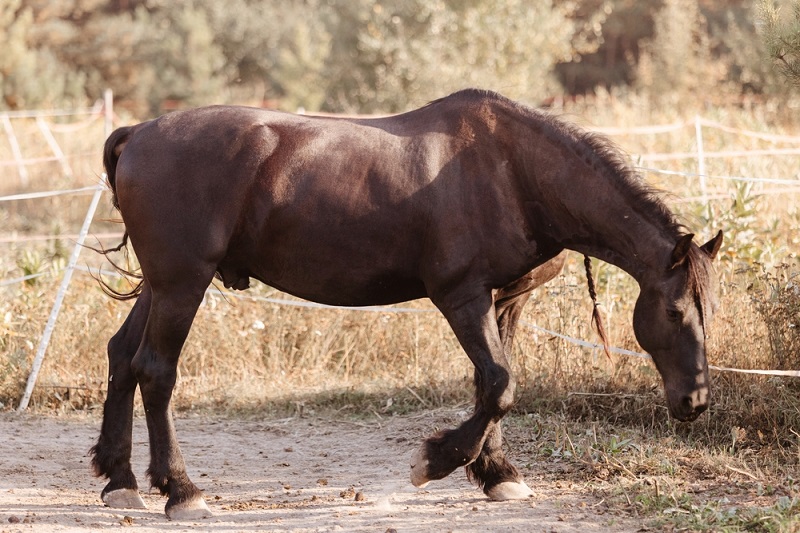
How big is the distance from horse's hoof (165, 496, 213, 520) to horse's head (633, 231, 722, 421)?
238cm

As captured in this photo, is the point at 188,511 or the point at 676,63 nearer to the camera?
the point at 188,511

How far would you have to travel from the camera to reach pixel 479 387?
15.2 ft

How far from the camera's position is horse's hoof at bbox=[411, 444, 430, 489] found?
4.62 m

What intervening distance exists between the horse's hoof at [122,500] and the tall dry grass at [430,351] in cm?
207

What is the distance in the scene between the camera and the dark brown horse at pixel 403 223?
456cm

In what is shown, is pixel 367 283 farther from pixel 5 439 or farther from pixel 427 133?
pixel 5 439

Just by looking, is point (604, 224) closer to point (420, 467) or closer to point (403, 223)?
point (403, 223)

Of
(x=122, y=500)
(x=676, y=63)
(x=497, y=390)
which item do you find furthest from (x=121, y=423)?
(x=676, y=63)

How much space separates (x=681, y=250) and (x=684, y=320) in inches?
14.7

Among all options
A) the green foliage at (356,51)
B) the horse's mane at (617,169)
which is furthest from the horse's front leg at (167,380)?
the green foliage at (356,51)

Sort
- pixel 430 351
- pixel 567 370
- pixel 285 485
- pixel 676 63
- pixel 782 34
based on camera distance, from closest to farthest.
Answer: pixel 285 485
pixel 782 34
pixel 567 370
pixel 430 351
pixel 676 63

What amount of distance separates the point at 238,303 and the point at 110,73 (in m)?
27.5

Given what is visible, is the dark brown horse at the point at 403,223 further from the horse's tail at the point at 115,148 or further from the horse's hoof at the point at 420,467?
the horse's tail at the point at 115,148

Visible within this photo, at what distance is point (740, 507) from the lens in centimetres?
454
